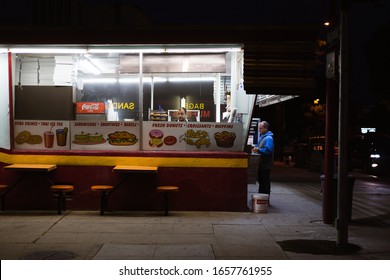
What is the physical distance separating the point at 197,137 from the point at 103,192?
244 cm

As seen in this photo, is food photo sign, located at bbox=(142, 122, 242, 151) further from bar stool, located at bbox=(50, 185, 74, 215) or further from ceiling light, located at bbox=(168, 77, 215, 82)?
ceiling light, located at bbox=(168, 77, 215, 82)

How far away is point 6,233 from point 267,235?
15.1 ft

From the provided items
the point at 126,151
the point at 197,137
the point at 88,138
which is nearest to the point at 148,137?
the point at 126,151

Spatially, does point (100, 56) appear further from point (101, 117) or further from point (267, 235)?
point (267, 235)

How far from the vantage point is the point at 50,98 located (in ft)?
35.0

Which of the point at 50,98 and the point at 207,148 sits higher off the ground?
the point at 50,98

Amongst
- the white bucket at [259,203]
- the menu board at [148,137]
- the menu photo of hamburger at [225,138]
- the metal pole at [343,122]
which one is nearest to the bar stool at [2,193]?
the menu board at [148,137]

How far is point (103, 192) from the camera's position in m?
9.55

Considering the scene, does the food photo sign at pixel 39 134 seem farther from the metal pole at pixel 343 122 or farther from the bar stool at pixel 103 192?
the metal pole at pixel 343 122

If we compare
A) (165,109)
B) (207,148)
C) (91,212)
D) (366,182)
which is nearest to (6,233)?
(91,212)

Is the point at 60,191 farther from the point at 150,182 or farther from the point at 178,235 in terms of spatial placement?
the point at 178,235

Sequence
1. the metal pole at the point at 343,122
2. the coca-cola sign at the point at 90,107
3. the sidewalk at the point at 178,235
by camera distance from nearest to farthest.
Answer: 1. the sidewalk at the point at 178,235
2. the metal pole at the point at 343,122
3. the coca-cola sign at the point at 90,107

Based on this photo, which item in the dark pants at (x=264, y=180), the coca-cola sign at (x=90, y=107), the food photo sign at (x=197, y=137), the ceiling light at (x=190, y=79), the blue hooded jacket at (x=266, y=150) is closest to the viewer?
the food photo sign at (x=197, y=137)

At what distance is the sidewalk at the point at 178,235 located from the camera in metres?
6.75
